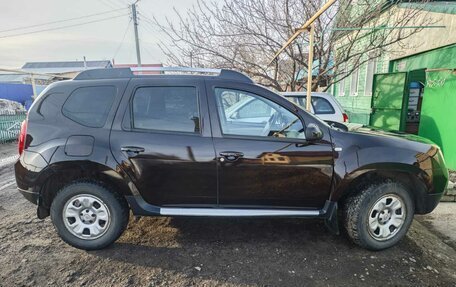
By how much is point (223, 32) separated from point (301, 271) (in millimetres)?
6929

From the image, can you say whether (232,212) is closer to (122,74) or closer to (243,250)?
(243,250)

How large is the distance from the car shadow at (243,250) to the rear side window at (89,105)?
143 centimetres

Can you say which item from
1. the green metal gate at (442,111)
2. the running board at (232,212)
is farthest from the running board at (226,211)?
the green metal gate at (442,111)

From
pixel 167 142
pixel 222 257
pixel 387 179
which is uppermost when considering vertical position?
pixel 167 142

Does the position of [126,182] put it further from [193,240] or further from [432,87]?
[432,87]

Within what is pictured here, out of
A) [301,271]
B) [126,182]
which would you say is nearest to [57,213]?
[126,182]

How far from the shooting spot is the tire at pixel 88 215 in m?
3.00

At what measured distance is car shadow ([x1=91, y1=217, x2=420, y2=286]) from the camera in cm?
275

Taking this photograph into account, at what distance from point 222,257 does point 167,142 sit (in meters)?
1.33

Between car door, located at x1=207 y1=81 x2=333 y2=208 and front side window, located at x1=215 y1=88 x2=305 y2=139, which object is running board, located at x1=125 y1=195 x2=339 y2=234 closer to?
car door, located at x1=207 y1=81 x2=333 y2=208

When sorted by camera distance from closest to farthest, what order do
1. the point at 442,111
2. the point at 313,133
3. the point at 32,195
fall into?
the point at 313,133
the point at 32,195
the point at 442,111

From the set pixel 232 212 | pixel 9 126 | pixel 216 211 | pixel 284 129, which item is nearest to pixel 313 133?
pixel 284 129

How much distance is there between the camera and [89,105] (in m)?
3.03

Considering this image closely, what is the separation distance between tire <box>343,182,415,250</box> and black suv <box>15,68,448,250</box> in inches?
0.5
